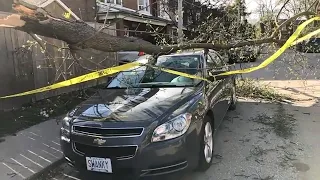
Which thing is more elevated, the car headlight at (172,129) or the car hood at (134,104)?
the car hood at (134,104)

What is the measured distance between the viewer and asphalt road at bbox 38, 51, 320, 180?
13.3 feet

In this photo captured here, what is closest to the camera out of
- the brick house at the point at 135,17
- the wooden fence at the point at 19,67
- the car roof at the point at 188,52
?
the car roof at the point at 188,52

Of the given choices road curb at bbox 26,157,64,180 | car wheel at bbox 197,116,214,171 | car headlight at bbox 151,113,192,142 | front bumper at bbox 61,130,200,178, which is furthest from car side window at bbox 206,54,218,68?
road curb at bbox 26,157,64,180

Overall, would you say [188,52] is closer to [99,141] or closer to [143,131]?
[143,131]

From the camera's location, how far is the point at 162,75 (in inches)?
195

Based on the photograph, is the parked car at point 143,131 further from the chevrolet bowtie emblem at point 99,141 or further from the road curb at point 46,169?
the road curb at point 46,169

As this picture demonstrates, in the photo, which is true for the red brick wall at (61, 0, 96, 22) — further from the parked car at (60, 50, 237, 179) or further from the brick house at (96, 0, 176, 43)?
the parked car at (60, 50, 237, 179)

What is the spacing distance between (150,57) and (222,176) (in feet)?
7.59

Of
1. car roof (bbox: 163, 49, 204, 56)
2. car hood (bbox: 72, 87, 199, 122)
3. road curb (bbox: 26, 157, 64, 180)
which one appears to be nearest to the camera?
car hood (bbox: 72, 87, 199, 122)

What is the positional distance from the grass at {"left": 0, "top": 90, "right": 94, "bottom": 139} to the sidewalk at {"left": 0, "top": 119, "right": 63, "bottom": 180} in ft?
1.07

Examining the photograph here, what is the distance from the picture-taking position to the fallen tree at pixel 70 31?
3.47m

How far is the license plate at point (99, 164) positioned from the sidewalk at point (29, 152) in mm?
1190

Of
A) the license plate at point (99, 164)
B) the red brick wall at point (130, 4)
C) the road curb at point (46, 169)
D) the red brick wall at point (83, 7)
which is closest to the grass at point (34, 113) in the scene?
the road curb at point (46, 169)

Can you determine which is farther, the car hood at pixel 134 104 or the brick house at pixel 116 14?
the brick house at pixel 116 14
